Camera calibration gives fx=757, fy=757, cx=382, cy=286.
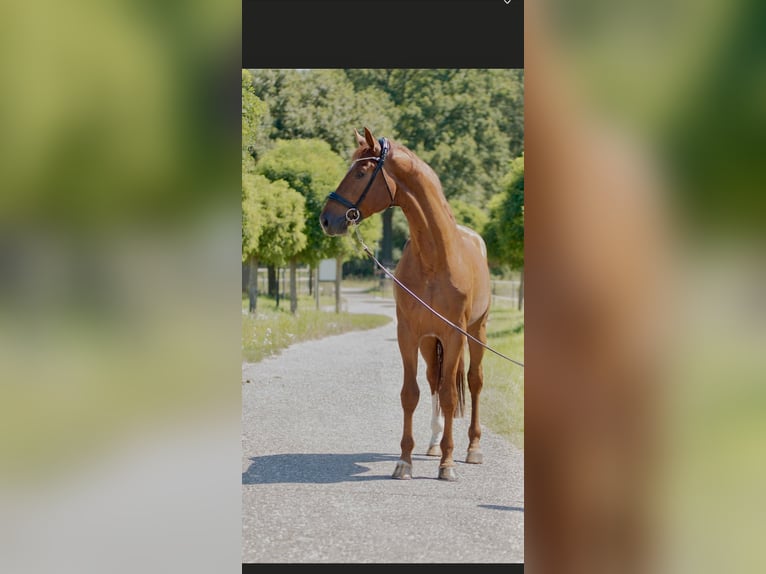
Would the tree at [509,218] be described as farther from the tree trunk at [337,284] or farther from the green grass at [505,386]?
the tree trunk at [337,284]

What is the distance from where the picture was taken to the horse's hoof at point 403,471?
17.6 ft

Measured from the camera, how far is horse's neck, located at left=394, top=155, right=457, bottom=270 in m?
4.99

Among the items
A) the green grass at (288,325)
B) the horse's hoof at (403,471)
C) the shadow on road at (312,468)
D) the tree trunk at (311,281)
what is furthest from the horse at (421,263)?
the tree trunk at (311,281)

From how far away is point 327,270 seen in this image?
12.7 meters

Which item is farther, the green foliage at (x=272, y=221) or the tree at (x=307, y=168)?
the tree at (x=307, y=168)

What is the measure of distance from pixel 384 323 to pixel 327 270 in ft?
5.88

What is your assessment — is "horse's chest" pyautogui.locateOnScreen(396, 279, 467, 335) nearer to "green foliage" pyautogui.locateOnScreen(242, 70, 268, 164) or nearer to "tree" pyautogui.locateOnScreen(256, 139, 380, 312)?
"green foliage" pyautogui.locateOnScreen(242, 70, 268, 164)

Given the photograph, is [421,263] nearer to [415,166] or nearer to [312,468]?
[415,166]

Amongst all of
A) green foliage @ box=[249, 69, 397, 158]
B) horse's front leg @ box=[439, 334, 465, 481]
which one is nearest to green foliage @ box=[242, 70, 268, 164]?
horse's front leg @ box=[439, 334, 465, 481]

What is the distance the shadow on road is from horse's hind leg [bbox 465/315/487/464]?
420 mm

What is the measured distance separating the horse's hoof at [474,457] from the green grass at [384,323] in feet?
1.29
